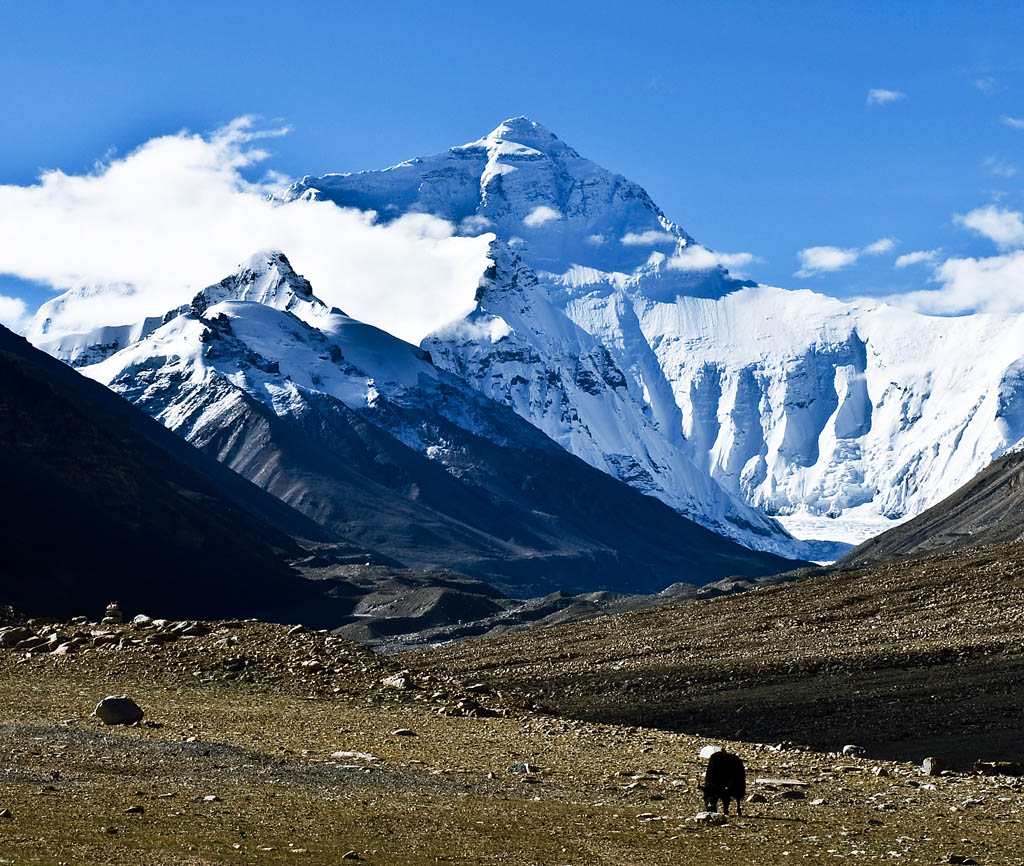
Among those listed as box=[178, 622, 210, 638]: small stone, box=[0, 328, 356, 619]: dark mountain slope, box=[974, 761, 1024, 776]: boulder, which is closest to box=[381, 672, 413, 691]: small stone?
box=[178, 622, 210, 638]: small stone

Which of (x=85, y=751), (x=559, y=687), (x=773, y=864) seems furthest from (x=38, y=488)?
(x=773, y=864)

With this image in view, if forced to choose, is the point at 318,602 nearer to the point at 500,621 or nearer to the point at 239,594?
the point at 239,594

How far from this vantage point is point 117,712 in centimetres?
3281

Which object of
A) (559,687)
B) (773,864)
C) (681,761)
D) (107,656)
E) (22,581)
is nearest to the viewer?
(773,864)

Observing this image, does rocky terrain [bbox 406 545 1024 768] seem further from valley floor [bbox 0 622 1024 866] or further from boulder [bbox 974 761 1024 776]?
valley floor [bbox 0 622 1024 866]

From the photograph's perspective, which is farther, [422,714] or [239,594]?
[239,594]

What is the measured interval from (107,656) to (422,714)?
10.6 metres

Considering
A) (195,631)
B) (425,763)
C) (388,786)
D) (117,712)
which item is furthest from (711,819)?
(195,631)

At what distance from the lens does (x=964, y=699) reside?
55.5 metres

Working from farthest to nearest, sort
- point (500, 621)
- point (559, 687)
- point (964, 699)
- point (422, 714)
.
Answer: point (500, 621) → point (559, 687) → point (964, 699) → point (422, 714)

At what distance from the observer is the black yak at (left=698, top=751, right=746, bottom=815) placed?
80.9 feet

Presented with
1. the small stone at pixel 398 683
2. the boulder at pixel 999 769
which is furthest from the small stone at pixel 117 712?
the boulder at pixel 999 769

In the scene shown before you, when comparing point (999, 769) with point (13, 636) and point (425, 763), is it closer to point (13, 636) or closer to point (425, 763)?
point (425, 763)

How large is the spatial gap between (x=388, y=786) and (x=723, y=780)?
19.0 feet
